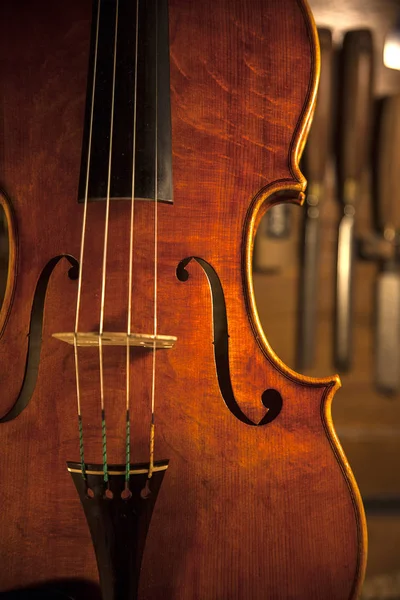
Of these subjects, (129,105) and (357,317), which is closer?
(129,105)

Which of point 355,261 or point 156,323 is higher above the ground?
point 355,261

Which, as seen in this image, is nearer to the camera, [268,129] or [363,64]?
[268,129]

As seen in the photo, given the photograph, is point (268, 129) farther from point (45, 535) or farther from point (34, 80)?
point (45, 535)

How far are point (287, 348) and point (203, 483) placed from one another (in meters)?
0.71

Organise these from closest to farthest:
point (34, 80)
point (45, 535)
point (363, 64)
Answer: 1. point (45, 535)
2. point (34, 80)
3. point (363, 64)

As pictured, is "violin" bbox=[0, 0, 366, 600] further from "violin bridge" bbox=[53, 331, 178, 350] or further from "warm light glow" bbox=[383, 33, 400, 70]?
"warm light glow" bbox=[383, 33, 400, 70]

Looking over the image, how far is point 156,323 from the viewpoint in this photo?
572 mm

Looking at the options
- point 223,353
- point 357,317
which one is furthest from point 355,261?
point 223,353

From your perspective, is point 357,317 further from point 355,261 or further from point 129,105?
point 129,105

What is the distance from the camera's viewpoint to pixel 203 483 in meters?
0.54

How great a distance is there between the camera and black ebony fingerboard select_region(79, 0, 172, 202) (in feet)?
1.95

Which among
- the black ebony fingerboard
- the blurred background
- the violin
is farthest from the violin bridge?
the blurred background

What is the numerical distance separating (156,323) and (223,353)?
0.25 feet

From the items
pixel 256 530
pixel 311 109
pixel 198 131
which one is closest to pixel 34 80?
pixel 198 131
